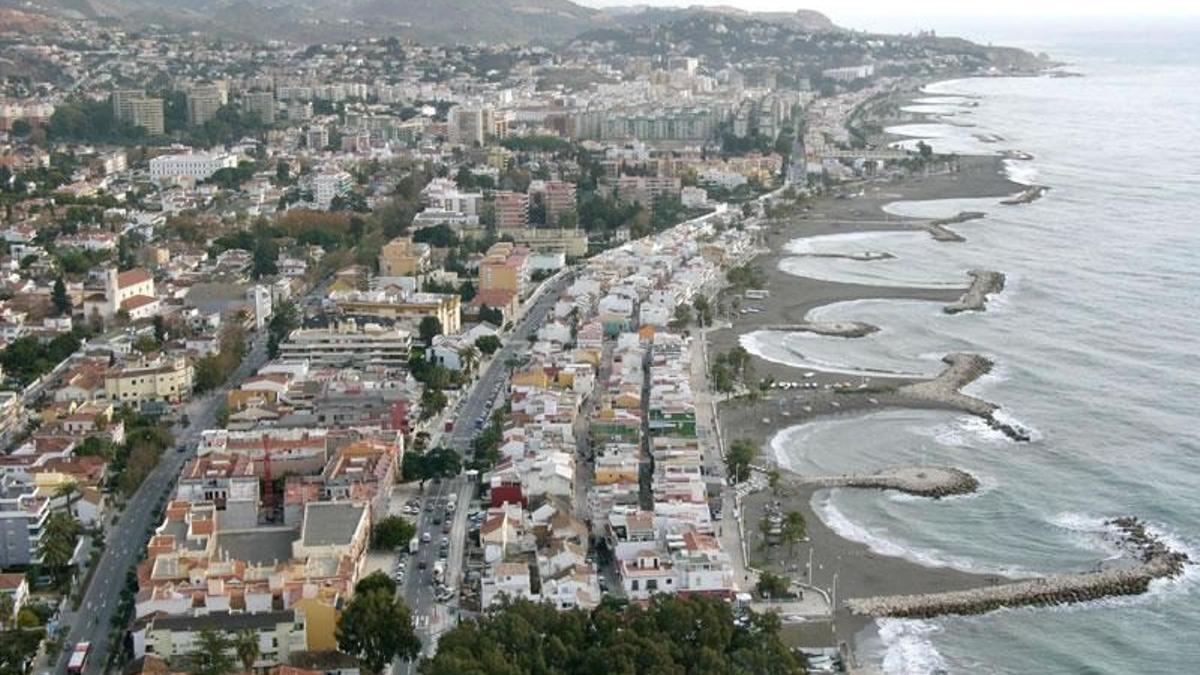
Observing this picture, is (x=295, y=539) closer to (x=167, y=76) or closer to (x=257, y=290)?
(x=257, y=290)

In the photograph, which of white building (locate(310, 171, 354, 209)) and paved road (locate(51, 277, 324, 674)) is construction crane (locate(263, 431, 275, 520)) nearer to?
paved road (locate(51, 277, 324, 674))

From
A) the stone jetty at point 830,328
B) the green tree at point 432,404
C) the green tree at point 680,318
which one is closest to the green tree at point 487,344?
the green tree at point 432,404

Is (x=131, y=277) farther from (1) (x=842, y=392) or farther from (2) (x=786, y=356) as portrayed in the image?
(1) (x=842, y=392)

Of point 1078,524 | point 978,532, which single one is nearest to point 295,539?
point 978,532

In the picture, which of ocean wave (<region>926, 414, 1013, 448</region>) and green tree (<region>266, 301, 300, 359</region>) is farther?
green tree (<region>266, 301, 300, 359</region>)

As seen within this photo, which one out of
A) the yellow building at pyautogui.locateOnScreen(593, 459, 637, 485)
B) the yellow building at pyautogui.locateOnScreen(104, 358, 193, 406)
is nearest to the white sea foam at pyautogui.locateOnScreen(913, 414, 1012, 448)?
the yellow building at pyautogui.locateOnScreen(593, 459, 637, 485)
